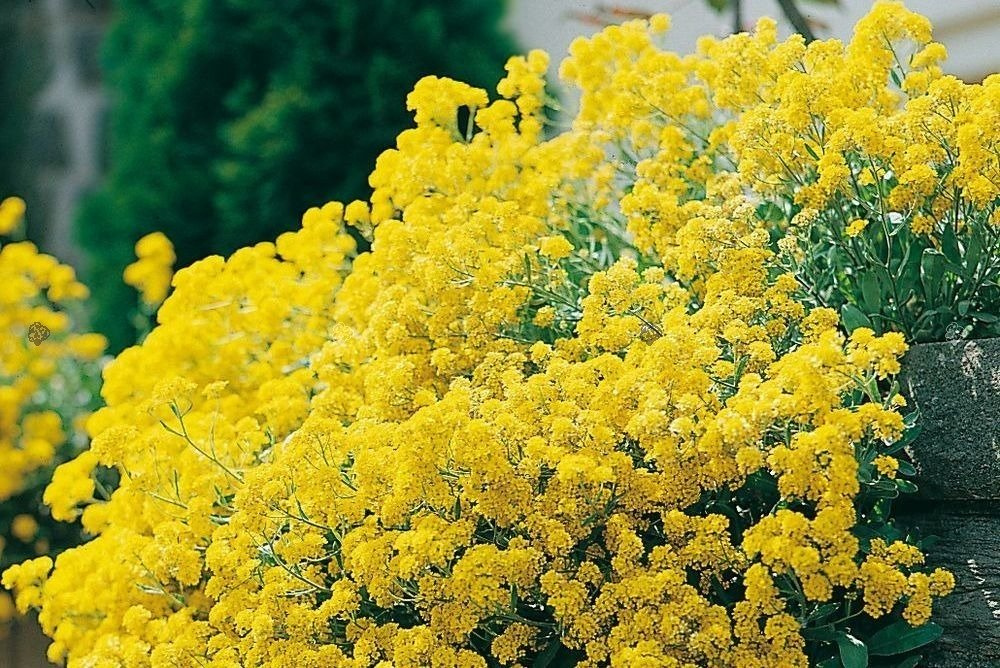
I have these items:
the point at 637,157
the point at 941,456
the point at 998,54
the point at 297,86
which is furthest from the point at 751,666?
the point at 297,86

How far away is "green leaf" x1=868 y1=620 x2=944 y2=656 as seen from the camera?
168 cm

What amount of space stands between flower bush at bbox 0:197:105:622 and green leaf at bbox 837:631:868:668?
2.68 m

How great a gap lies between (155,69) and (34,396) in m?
1.87

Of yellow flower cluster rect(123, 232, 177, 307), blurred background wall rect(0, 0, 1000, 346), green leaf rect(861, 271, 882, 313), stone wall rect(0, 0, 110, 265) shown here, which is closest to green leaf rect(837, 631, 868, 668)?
green leaf rect(861, 271, 882, 313)

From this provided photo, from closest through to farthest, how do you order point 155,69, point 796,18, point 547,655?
point 547,655, point 796,18, point 155,69

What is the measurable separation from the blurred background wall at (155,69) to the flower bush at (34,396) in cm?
87

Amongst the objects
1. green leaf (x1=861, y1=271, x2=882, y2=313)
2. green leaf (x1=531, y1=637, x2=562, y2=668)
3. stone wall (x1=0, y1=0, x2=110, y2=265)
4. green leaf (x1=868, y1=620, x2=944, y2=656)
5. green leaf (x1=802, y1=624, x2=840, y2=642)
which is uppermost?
stone wall (x1=0, y1=0, x2=110, y2=265)

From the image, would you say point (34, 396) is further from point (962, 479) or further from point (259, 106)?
point (962, 479)

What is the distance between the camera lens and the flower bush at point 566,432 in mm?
1626

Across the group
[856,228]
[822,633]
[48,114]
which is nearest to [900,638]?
[822,633]

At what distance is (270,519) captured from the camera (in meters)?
1.87

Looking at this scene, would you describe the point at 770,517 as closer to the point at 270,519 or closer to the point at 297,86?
the point at 270,519

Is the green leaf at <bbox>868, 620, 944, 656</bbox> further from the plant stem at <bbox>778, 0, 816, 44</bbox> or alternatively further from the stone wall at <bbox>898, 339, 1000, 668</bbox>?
the plant stem at <bbox>778, 0, 816, 44</bbox>

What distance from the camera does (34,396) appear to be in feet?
13.6
